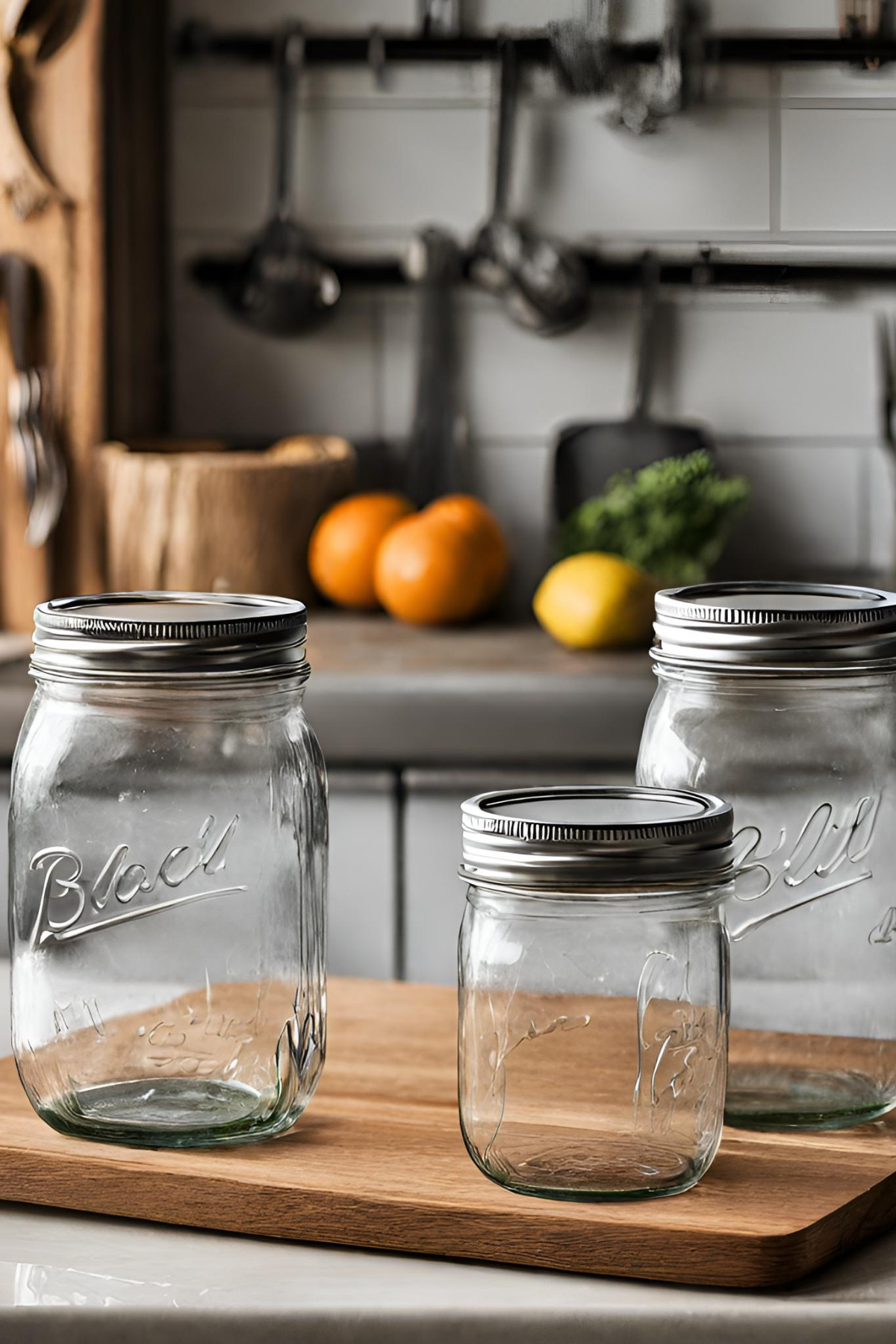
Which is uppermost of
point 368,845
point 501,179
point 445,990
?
point 501,179

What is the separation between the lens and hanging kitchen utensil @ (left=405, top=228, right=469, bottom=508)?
A: 6.18 ft

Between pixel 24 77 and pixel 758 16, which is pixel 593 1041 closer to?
pixel 758 16

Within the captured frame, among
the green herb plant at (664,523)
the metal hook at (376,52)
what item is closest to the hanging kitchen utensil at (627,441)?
the green herb plant at (664,523)

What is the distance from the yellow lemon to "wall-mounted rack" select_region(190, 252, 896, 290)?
308mm

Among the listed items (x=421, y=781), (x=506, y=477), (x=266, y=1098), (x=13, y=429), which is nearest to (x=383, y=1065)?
(x=266, y=1098)

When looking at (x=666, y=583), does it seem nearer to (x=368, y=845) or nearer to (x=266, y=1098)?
(x=368, y=845)

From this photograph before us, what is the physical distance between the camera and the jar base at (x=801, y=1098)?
20.3 inches

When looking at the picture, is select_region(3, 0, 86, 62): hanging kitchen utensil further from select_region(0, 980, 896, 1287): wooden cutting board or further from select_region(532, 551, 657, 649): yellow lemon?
A: select_region(0, 980, 896, 1287): wooden cutting board

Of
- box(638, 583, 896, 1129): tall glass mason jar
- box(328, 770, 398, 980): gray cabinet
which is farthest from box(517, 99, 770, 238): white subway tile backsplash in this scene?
box(638, 583, 896, 1129): tall glass mason jar

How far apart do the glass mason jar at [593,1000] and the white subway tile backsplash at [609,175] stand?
1423 mm

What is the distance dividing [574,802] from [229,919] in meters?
0.11

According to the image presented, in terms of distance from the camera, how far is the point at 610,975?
1.44 feet

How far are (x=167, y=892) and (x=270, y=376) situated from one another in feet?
4.93

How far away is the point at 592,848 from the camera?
421 mm
